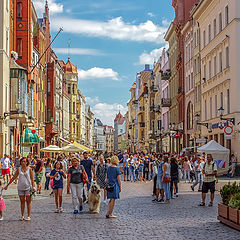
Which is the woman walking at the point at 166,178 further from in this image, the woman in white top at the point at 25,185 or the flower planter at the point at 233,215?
the flower planter at the point at 233,215

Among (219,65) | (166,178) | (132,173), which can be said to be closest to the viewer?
(166,178)

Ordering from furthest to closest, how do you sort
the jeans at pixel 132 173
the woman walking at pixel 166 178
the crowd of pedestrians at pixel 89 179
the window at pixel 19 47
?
the window at pixel 19 47 → the jeans at pixel 132 173 → the woman walking at pixel 166 178 → the crowd of pedestrians at pixel 89 179

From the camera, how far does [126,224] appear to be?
42.9ft

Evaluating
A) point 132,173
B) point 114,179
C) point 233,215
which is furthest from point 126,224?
point 132,173

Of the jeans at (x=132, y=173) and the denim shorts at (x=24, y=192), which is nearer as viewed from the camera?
the denim shorts at (x=24, y=192)

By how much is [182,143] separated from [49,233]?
48.0 meters

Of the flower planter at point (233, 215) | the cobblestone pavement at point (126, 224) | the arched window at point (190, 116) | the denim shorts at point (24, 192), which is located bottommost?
the cobblestone pavement at point (126, 224)

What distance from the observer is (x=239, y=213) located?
11758mm

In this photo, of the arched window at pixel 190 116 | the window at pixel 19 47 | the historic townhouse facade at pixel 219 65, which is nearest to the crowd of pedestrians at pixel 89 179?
the historic townhouse facade at pixel 219 65

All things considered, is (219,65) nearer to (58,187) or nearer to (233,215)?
(58,187)

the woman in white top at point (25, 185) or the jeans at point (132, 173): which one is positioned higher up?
the woman in white top at point (25, 185)

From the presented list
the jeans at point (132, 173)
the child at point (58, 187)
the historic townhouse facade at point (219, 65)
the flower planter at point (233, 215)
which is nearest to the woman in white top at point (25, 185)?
the child at point (58, 187)

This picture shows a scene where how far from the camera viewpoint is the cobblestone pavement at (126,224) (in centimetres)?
1127

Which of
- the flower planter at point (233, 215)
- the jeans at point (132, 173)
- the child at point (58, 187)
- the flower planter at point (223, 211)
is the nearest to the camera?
the flower planter at point (233, 215)
